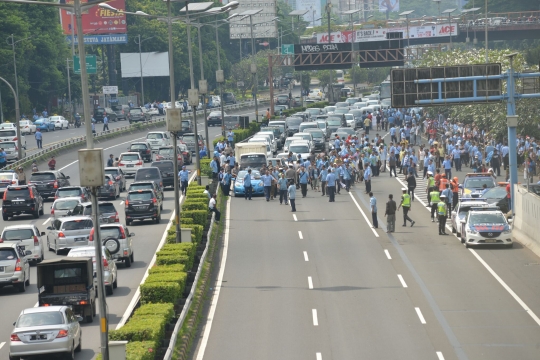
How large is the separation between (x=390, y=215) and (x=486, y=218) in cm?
418

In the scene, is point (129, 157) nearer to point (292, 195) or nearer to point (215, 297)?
point (292, 195)

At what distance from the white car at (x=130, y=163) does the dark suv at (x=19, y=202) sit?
14.0 m

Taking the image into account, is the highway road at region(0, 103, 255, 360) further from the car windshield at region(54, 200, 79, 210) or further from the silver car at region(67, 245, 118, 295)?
the car windshield at region(54, 200, 79, 210)

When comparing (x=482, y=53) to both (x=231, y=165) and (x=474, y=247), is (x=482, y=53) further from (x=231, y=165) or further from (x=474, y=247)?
(x=474, y=247)

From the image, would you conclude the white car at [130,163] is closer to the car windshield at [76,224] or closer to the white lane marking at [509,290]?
the car windshield at [76,224]

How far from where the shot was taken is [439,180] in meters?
43.4

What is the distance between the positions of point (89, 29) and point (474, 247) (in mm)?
83949

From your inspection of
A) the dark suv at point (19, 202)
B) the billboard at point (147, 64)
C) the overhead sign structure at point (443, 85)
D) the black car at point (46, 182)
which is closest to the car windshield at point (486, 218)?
the overhead sign structure at point (443, 85)

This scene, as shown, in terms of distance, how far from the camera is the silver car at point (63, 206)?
4199cm

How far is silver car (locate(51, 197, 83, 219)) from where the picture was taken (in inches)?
1653

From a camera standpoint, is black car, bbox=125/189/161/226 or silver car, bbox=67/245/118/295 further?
black car, bbox=125/189/161/226

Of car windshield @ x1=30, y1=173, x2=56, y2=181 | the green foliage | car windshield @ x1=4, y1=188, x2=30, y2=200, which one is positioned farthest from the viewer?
the green foliage

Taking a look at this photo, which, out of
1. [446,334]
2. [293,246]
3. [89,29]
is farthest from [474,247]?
[89,29]

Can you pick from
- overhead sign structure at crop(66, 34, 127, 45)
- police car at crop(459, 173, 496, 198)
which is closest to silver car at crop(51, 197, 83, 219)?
police car at crop(459, 173, 496, 198)
